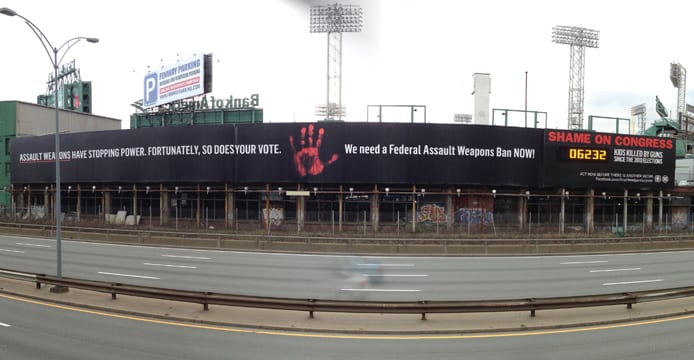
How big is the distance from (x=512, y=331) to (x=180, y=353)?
748cm

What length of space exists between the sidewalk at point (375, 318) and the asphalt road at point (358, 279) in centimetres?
264

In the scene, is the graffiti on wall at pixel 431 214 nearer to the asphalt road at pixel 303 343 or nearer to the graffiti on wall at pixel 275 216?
the graffiti on wall at pixel 275 216

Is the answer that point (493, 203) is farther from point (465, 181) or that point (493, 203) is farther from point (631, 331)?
point (631, 331)

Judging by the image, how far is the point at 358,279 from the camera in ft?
47.6

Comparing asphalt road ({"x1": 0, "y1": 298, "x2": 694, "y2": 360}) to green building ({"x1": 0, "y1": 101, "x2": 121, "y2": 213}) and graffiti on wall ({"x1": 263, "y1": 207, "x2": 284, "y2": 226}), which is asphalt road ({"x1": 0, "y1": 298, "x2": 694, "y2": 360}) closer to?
graffiti on wall ({"x1": 263, "y1": 207, "x2": 284, "y2": 226})

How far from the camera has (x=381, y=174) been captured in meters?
32.7

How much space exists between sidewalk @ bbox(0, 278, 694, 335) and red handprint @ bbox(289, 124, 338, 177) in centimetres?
2207

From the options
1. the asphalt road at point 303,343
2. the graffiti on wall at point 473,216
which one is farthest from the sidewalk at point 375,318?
the graffiti on wall at point 473,216

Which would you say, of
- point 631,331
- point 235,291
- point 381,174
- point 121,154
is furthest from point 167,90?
point 631,331

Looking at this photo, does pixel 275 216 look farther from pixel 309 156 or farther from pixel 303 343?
pixel 303 343

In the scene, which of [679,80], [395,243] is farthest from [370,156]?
[679,80]

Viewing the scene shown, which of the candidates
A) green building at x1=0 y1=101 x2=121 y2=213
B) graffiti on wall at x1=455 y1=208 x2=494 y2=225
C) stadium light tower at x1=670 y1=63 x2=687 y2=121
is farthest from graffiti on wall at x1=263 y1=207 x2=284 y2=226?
stadium light tower at x1=670 y1=63 x2=687 y2=121

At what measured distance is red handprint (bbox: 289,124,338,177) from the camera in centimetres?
3316

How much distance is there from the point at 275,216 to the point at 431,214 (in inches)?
534
